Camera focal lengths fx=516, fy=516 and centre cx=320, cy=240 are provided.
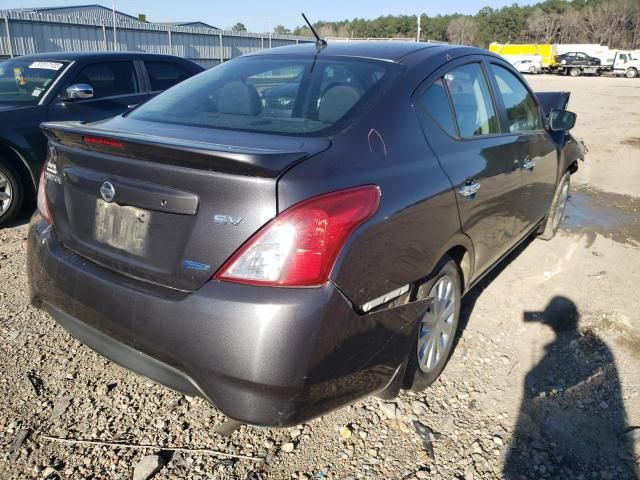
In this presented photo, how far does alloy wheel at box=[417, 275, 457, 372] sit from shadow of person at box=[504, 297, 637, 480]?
484 mm

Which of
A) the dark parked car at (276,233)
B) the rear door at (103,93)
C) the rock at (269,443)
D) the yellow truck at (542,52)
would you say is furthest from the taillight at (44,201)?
the yellow truck at (542,52)

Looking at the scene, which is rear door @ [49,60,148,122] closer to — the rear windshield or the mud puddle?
the rear windshield

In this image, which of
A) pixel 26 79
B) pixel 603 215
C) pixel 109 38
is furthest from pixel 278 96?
pixel 109 38

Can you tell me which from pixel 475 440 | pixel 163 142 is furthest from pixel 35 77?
pixel 475 440

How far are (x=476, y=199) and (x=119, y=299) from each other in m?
1.81

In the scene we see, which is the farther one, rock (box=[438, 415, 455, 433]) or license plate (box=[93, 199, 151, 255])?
A: rock (box=[438, 415, 455, 433])

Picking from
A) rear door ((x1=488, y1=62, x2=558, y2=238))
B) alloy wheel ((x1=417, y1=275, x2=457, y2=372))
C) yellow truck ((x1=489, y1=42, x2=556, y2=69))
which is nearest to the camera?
alloy wheel ((x1=417, y1=275, x2=457, y2=372))

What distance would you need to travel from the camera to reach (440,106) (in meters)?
2.60

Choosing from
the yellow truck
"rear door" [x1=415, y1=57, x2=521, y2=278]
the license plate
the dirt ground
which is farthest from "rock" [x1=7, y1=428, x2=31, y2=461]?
the yellow truck

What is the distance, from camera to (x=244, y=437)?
2.33 meters

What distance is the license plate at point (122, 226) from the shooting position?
6.27ft

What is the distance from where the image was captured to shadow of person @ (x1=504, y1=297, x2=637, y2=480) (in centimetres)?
221

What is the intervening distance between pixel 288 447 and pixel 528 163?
2.47 meters

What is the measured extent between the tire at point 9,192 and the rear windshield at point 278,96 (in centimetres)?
283
